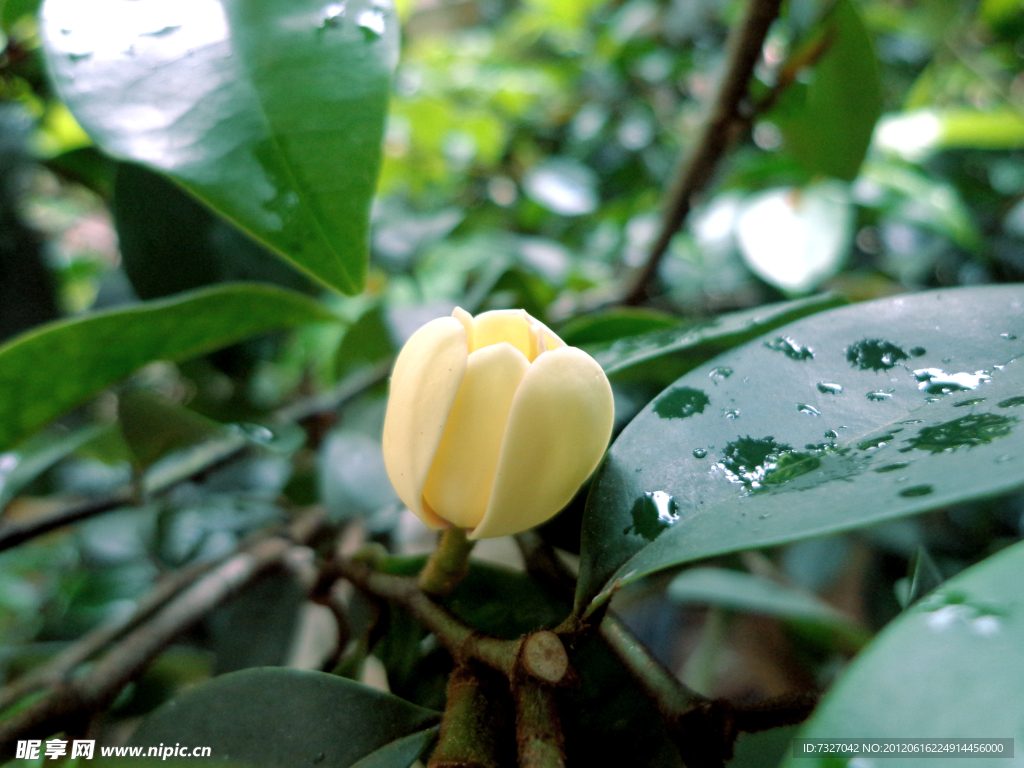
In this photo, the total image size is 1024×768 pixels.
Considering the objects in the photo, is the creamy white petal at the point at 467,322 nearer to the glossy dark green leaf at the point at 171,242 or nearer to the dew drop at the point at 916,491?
the dew drop at the point at 916,491

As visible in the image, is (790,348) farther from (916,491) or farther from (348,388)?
(348,388)

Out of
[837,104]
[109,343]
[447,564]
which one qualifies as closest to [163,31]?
[109,343]

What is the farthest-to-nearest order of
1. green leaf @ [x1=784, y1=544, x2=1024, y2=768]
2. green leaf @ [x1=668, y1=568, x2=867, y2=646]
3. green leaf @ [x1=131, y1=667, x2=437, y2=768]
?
1. green leaf @ [x1=668, y1=568, x2=867, y2=646]
2. green leaf @ [x1=131, y1=667, x2=437, y2=768]
3. green leaf @ [x1=784, y1=544, x2=1024, y2=768]

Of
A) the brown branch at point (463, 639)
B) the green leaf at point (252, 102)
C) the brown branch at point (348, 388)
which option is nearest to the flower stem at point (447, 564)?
the brown branch at point (463, 639)

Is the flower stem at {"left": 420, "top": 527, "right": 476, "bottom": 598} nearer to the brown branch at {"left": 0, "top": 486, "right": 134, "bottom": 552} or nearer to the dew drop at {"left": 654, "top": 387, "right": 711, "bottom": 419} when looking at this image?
the dew drop at {"left": 654, "top": 387, "right": 711, "bottom": 419}

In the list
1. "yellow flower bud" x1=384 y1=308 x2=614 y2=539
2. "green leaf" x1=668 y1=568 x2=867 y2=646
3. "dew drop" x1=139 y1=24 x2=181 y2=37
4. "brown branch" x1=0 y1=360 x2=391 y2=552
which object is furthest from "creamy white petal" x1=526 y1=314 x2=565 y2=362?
"green leaf" x1=668 y1=568 x2=867 y2=646
